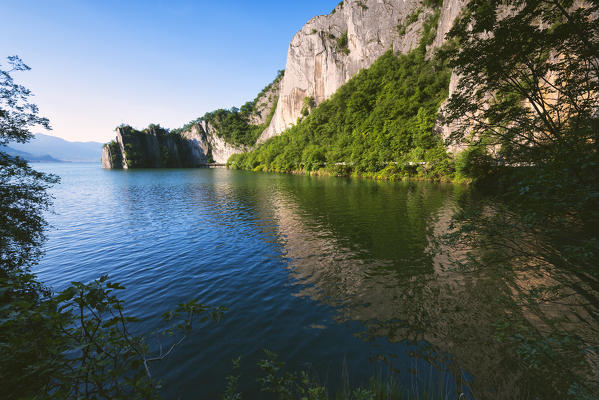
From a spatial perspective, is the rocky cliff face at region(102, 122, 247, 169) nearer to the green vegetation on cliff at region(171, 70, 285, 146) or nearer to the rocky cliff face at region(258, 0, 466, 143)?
the green vegetation on cliff at region(171, 70, 285, 146)

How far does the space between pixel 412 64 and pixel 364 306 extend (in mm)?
78738

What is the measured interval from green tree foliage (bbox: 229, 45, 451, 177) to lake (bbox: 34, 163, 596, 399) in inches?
1262

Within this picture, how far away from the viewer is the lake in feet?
19.8

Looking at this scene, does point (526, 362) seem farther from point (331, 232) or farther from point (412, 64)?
point (412, 64)

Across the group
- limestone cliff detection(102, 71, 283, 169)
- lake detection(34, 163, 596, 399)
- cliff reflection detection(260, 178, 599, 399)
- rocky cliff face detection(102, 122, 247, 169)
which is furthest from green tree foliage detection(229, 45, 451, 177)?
rocky cliff face detection(102, 122, 247, 169)

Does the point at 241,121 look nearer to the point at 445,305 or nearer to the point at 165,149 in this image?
the point at 165,149

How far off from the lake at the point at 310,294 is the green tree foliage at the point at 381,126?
3206 centimetres

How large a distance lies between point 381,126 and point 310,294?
201ft

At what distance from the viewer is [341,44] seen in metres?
94.2

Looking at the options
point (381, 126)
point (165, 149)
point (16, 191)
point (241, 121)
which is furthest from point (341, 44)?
point (165, 149)

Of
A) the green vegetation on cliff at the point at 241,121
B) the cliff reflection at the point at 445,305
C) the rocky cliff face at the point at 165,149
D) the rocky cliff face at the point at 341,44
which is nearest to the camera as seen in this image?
the cliff reflection at the point at 445,305

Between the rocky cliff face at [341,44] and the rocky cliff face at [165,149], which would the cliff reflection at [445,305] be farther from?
the rocky cliff face at [165,149]

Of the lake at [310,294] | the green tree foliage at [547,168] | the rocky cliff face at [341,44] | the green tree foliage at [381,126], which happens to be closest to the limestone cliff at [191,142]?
the rocky cliff face at [341,44]

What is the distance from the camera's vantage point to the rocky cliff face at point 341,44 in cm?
7456
